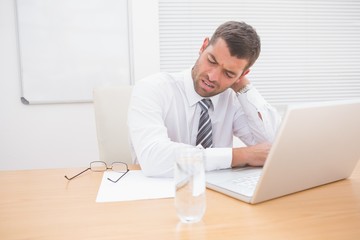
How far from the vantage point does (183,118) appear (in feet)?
4.92

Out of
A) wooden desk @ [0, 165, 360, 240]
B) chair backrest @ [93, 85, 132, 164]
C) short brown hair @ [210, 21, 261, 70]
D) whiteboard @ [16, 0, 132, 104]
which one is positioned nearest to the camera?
wooden desk @ [0, 165, 360, 240]

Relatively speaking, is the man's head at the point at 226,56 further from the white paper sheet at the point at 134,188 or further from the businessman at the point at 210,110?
the white paper sheet at the point at 134,188

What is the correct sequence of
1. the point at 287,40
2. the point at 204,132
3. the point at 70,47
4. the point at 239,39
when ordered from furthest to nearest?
1. the point at 287,40
2. the point at 70,47
3. the point at 204,132
4. the point at 239,39

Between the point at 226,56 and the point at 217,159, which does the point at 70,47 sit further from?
the point at 217,159

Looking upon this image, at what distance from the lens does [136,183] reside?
1.04 m

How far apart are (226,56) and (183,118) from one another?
341 millimetres

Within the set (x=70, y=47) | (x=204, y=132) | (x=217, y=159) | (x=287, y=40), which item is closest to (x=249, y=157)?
(x=217, y=159)

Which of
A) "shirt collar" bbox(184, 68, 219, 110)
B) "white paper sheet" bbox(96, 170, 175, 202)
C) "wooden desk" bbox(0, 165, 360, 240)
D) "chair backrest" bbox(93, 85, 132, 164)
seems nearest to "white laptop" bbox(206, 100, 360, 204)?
"wooden desk" bbox(0, 165, 360, 240)

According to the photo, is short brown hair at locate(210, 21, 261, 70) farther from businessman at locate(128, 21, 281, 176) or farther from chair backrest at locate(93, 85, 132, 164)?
chair backrest at locate(93, 85, 132, 164)

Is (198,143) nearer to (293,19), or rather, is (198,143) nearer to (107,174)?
(107,174)

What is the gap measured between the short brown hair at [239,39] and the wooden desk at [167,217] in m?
0.61

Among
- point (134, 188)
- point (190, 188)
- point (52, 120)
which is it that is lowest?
point (52, 120)

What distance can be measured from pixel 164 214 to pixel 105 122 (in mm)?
934

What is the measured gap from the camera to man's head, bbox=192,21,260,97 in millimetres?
1329
